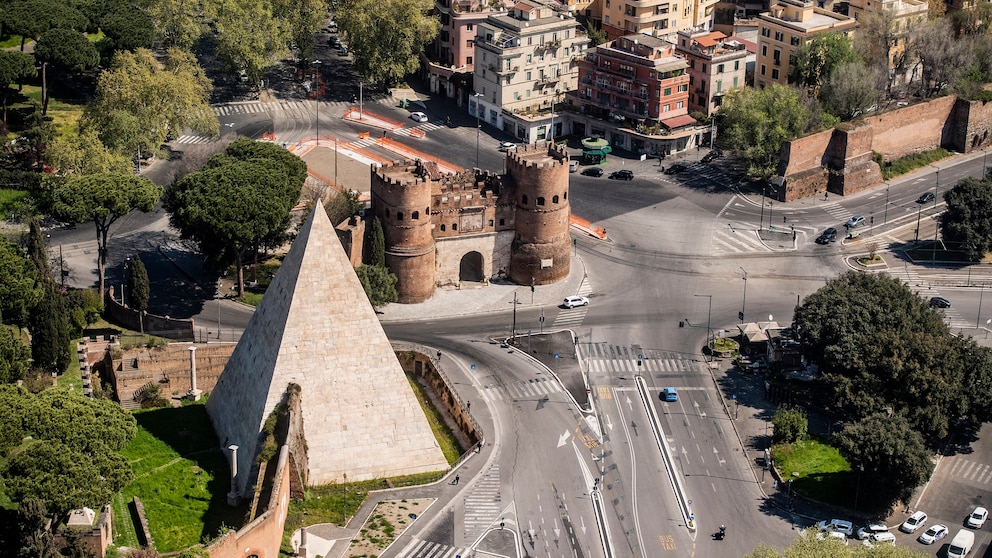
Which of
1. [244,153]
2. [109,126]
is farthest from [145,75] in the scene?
[244,153]

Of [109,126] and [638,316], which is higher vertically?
[109,126]

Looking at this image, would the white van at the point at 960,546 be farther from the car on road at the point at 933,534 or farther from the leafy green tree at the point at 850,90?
the leafy green tree at the point at 850,90

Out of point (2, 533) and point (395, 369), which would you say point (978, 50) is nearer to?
point (395, 369)

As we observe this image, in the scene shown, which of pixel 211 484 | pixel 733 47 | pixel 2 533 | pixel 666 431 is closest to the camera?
pixel 2 533

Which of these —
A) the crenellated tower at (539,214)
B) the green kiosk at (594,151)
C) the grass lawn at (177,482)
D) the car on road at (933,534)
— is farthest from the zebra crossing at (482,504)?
the green kiosk at (594,151)

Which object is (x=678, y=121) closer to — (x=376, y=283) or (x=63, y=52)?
(x=376, y=283)

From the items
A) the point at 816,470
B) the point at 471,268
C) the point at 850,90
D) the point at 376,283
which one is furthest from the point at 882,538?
the point at 850,90
